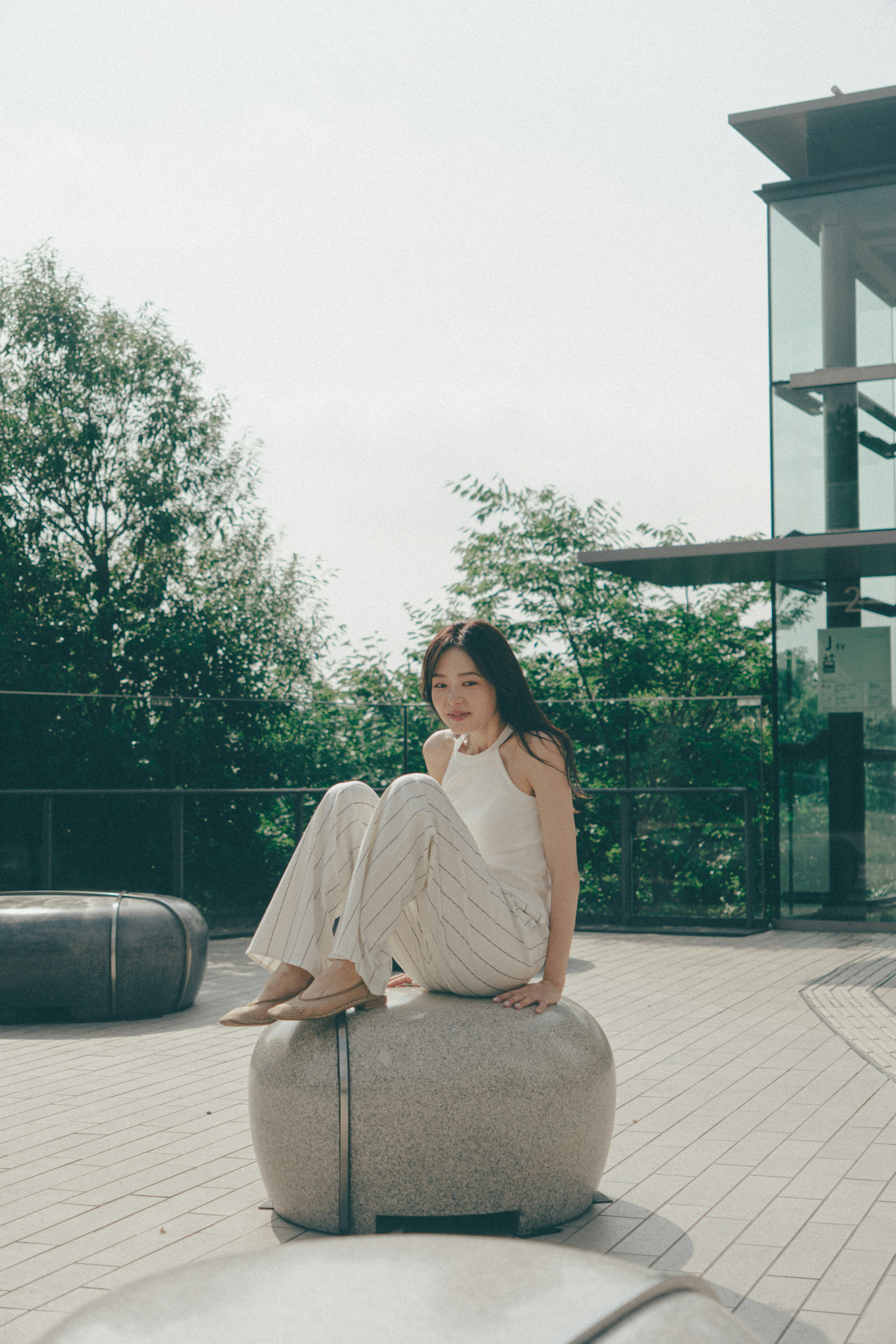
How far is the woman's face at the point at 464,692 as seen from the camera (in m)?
4.71

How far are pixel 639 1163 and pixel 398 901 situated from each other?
5.61 ft

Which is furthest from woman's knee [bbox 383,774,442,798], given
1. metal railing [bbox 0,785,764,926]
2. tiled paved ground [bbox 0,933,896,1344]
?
metal railing [bbox 0,785,764,926]

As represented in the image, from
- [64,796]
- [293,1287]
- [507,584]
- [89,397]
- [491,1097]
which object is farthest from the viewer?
[507,584]

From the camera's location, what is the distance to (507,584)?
17.6 m

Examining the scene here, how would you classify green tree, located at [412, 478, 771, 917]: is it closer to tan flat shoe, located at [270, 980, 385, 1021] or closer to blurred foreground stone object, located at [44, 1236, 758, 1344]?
tan flat shoe, located at [270, 980, 385, 1021]

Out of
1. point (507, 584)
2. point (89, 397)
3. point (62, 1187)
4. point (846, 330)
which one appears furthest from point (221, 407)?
point (62, 1187)

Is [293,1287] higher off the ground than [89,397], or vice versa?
[89,397]

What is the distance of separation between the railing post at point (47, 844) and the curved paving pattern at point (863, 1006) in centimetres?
614

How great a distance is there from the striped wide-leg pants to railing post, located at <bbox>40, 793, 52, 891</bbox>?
7.47 metres

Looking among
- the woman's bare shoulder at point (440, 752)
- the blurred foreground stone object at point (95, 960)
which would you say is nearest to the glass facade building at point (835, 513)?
the blurred foreground stone object at point (95, 960)

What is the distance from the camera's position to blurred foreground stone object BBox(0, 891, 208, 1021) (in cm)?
795

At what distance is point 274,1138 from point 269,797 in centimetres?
876

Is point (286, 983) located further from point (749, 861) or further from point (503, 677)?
point (749, 861)

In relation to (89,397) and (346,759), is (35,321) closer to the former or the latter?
(89,397)
